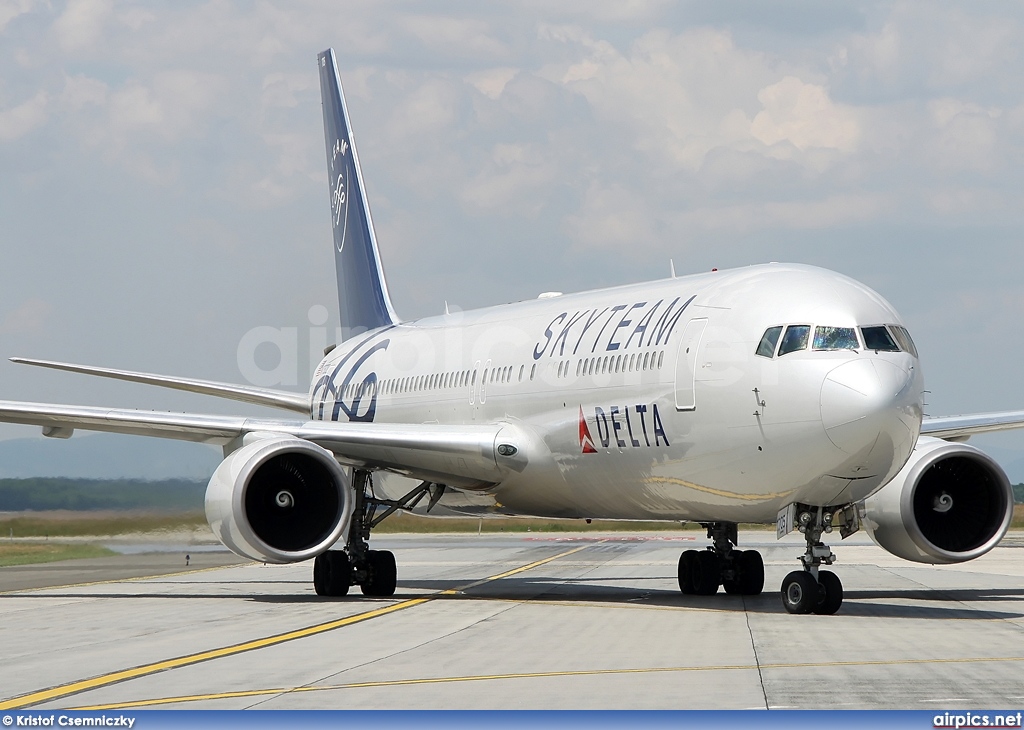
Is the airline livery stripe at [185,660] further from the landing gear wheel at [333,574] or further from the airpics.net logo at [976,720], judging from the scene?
the airpics.net logo at [976,720]

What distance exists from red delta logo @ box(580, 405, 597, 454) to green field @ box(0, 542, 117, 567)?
14501 millimetres

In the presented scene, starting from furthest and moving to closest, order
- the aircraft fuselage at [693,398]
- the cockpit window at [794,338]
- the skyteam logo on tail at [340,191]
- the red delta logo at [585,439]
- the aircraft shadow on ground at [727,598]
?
1. the skyteam logo on tail at [340,191]
2. the red delta logo at [585,439]
3. the aircraft shadow on ground at [727,598]
4. the cockpit window at [794,338]
5. the aircraft fuselage at [693,398]

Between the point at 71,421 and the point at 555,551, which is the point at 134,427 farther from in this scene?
the point at 555,551

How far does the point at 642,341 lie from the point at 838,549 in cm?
2330

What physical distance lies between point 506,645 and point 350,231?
18.4 metres

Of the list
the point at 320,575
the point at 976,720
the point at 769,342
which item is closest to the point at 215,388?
the point at 320,575

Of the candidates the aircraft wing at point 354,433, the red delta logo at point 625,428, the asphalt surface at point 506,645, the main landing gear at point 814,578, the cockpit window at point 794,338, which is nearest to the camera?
the asphalt surface at point 506,645

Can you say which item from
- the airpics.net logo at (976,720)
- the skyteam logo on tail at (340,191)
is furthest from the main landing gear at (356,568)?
the airpics.net logo at (976,720)

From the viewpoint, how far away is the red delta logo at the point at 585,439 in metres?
18.0

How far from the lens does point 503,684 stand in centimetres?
984

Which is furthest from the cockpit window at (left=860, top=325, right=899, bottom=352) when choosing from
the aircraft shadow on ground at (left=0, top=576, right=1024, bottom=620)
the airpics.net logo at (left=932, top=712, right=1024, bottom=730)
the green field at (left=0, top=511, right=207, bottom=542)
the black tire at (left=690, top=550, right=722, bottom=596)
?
the green field at (left=0, top=511, right=207, bottom=542)

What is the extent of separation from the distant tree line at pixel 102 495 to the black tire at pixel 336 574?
9.14 m

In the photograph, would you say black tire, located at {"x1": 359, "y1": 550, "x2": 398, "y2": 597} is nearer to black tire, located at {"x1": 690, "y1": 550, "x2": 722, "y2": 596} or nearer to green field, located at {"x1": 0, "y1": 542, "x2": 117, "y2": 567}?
black tire, located at {"x1": 690, "y1": 550, "x2": 722, "y2": 596}

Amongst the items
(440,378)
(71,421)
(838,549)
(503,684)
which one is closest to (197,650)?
(503,684)
